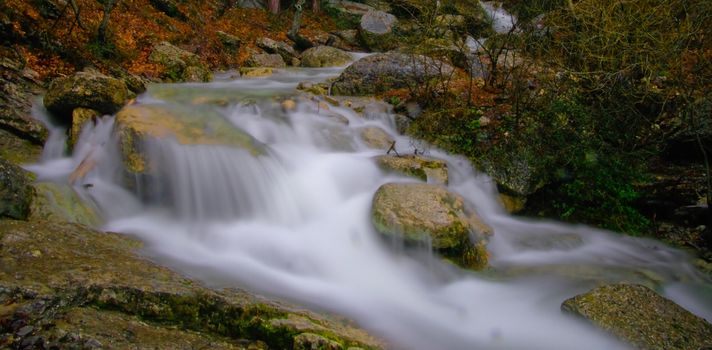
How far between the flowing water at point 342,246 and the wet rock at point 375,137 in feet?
1.01

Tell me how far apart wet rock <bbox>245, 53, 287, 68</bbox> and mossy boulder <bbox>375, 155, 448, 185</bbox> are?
7537mm

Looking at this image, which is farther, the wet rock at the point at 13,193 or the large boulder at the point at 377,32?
the large boulder at the point at 377,32

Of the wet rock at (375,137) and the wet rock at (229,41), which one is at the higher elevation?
the wet rock at (229,41)

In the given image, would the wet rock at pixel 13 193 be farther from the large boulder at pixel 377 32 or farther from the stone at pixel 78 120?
the large boulder at pixel 377 32

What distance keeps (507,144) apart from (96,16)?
9577 mm

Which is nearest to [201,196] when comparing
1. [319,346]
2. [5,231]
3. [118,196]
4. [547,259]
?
[118,196]

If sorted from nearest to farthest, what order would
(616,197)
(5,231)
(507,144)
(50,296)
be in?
1. (50,296)
2. (5,231)
3. (616,197)
4. (507,144)

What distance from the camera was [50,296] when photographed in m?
2.37

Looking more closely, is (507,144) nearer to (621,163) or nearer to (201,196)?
(621,163)

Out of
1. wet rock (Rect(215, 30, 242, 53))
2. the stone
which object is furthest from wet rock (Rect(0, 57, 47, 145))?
wet rock (Rect(215, 30, 242, 53))

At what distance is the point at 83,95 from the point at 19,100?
101 centimetres

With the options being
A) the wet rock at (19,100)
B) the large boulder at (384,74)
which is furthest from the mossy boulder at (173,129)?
the large boulder at (384,74)

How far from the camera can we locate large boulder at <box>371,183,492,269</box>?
4441mm

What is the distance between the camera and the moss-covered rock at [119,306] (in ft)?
7.34
